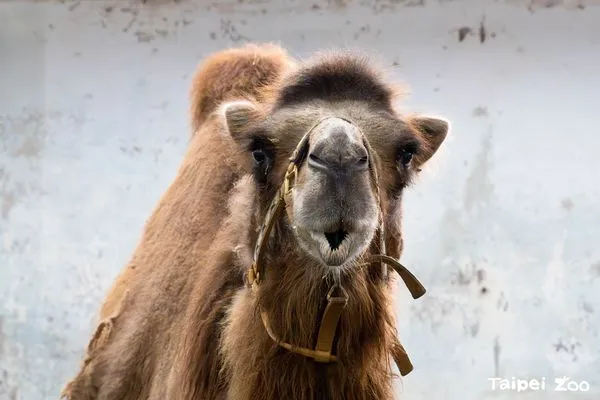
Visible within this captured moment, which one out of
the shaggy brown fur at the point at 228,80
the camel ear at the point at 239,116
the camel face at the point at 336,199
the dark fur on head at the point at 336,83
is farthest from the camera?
the shaggy brown fur at the point at 228,80

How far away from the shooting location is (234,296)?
5.95 ft

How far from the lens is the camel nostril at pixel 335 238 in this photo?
4.53ft

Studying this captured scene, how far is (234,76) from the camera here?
244 cm

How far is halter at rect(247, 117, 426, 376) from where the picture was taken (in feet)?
4.88

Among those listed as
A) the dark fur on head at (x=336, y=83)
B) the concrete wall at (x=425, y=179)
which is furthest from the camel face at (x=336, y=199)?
the concrete wall at (x=425, y=179)

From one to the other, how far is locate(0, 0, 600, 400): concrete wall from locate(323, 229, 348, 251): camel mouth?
194 centimetres

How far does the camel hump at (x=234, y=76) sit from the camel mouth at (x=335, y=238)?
0.99 meters

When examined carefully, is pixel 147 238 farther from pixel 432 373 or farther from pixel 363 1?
pixel 363 1

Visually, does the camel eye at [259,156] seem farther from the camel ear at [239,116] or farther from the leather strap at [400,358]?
the leather strap at [400,358]

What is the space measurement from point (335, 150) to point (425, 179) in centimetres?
182

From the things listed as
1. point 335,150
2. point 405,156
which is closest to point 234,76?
point 405,156

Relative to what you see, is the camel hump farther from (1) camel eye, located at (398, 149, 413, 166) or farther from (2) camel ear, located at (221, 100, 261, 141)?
(1) camel eye, located at (398, 149, 413, 166)

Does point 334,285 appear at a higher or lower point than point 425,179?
higher

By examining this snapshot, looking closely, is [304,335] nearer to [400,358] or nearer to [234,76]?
[400,358]
